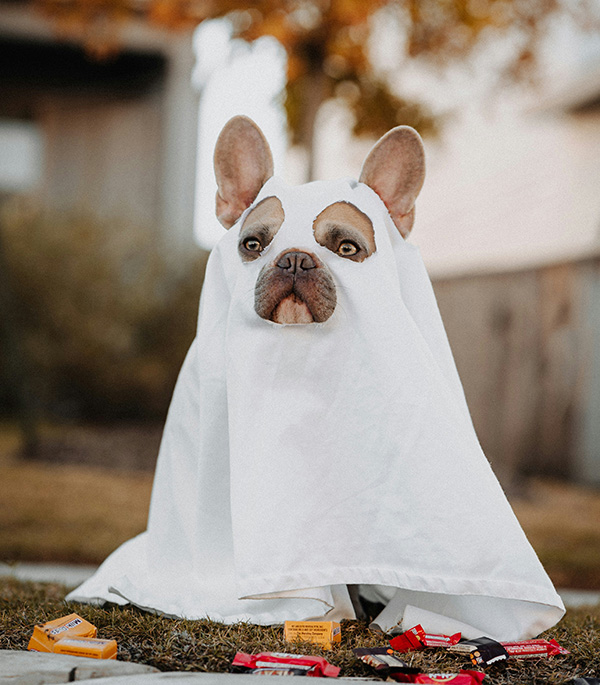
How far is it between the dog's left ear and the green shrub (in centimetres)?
575

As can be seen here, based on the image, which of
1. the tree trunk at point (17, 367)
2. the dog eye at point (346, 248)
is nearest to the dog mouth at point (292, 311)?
the dog eye at point (346, 248)

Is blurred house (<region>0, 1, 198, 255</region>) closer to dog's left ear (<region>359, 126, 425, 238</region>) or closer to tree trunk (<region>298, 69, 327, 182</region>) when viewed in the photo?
tree trunk (<region>298, 69, 327, 182</region>)

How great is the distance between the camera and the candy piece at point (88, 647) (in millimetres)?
1840

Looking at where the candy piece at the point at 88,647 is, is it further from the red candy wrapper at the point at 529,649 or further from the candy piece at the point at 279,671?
the red candy wrapper at the point at 529,649

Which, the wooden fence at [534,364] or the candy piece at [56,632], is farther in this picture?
the wooden fence at [534,364]

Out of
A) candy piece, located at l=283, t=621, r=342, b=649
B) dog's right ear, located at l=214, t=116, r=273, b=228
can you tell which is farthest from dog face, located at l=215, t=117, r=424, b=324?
candy piece, located at l=283, t=621, r=342, b=649

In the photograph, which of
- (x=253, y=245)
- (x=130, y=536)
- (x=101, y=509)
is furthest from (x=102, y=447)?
(x=253, y=245)

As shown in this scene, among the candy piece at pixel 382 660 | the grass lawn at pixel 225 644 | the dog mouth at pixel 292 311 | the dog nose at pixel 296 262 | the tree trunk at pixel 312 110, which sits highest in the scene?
the tree trunk at pixel 312 110

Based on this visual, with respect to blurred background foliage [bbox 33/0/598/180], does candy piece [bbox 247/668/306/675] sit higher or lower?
lower

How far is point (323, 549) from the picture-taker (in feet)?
6.60

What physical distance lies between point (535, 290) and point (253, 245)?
5251mm

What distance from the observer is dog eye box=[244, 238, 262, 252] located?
2.18m

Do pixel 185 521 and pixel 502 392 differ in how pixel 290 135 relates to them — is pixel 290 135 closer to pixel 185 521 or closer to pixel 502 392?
pixel 502 392

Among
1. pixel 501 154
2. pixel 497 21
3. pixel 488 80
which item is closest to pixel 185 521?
pixel 497 21
